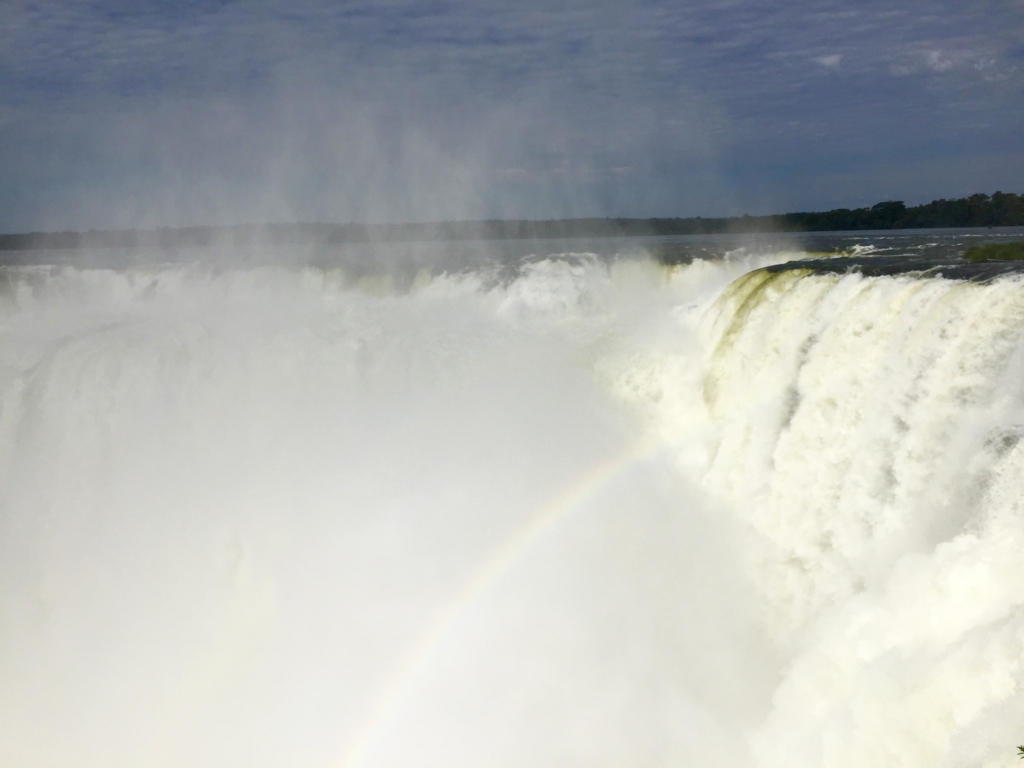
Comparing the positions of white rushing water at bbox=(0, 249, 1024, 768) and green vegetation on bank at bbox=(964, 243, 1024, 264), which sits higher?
green vegetation on bank at bbox=(964, 243, 1024, 264)

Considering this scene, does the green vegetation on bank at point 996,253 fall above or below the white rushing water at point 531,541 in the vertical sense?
above

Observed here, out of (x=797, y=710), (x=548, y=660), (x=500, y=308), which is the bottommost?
(x=548, y=660)

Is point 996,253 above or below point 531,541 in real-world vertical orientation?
above

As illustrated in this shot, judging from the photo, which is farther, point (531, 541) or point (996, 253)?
point (996, 253)

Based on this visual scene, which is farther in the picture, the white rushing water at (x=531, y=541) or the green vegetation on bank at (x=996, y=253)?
the green vegetation on bank at (x=996, y=253)

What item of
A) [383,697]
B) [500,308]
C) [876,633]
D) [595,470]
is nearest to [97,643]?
[383,697]

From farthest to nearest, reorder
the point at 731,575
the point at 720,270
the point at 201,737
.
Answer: the point at 720,270
the point at 731,575
the point at 201,737

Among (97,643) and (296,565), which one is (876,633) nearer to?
(296,565)

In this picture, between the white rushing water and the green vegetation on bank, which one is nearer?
the white rushing water
